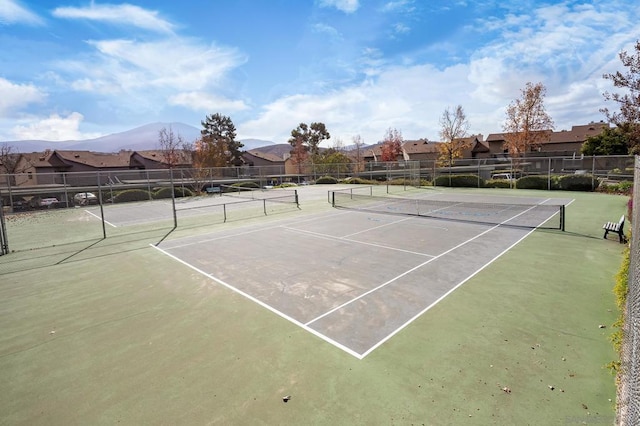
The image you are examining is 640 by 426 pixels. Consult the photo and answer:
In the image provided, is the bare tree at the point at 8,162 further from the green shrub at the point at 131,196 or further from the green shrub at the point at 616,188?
the green shrub at the point at 616,188

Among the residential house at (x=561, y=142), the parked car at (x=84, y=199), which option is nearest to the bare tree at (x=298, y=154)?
the residential house at (x=561, y=142)

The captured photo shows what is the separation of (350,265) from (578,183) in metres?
28.6

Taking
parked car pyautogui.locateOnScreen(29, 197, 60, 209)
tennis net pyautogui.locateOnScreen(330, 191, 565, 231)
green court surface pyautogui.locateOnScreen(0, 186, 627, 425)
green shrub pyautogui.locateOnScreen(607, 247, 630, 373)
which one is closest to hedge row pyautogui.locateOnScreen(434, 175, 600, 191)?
tennis net pyautogui.locateOnScreen(330, 191, 565, 231)

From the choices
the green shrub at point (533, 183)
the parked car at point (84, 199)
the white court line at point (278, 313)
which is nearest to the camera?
the white court line at point (278, 313)

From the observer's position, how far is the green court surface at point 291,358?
3.97 metres

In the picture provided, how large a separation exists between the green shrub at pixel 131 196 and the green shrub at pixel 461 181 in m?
30.1

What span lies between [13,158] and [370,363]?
63787 millimetres

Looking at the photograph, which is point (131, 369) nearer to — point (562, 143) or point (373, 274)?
point (373, 274)

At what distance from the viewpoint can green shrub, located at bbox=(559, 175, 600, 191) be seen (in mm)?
27156

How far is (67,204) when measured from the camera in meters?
26.8

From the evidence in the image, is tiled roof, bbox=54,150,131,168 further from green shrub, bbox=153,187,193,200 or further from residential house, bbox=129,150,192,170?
green shrub, bbox=153,187,193,200

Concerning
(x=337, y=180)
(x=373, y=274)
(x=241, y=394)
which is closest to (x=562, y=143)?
(x=337, y=180)

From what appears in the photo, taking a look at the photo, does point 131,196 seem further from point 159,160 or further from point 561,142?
point 561,142

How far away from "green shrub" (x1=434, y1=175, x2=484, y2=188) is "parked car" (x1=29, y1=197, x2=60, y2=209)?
3599 centimetres
